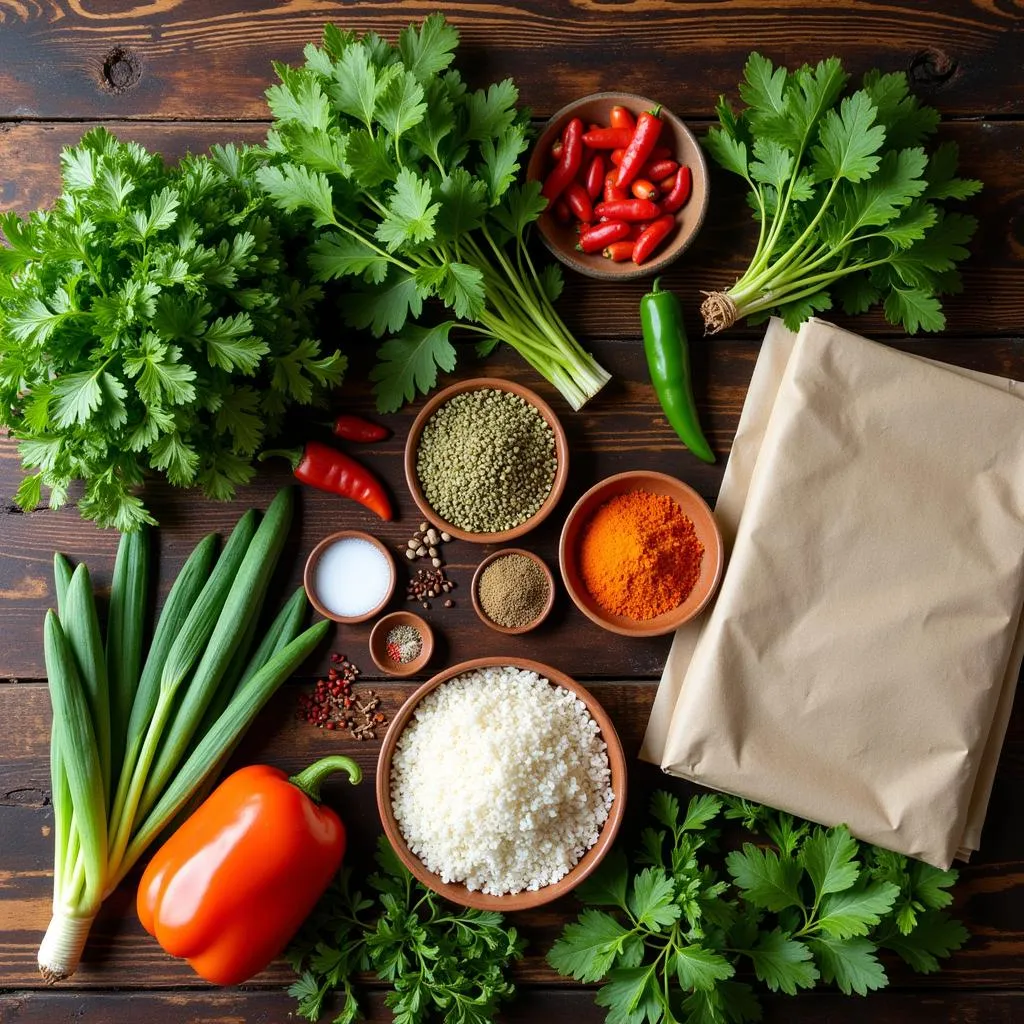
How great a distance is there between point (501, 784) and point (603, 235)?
3.57 feet

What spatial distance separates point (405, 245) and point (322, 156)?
0.21 metres

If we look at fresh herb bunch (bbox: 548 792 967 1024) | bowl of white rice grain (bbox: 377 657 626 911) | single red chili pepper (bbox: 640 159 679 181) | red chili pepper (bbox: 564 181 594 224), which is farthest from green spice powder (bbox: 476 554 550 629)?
single red chili pepper (bbox: 640 159 679 181)

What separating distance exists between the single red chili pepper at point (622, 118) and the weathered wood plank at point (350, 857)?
1.15 meters

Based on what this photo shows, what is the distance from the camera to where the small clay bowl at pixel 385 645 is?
1.82m

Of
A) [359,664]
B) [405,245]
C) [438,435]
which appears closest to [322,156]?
[405,245]

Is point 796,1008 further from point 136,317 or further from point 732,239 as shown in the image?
point 136,317

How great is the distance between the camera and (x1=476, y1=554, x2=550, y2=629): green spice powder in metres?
1.79

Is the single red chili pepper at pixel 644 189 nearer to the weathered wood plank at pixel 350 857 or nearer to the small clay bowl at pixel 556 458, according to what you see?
the small clay bowl at pixel 556 458

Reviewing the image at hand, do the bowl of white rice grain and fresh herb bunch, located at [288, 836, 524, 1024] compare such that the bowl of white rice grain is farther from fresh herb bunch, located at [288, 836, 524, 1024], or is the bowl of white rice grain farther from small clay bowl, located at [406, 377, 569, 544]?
small clay bowl, located at [406, 377, 569, 544]

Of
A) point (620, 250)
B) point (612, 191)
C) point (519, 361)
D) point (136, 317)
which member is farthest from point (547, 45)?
point (136, 317)

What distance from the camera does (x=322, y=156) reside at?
5.20 feet

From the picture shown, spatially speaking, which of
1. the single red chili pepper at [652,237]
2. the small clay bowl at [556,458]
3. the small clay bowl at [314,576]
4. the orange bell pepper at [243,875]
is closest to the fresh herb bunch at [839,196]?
the single red chili pepper at [652,237]

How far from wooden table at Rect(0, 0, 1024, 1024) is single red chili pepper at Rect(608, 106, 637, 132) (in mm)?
130

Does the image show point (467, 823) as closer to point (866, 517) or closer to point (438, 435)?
point (438, 435)
